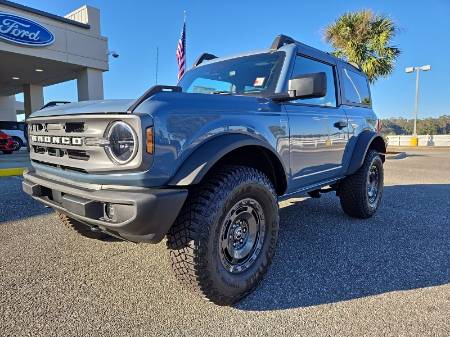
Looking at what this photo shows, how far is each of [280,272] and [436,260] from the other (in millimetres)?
1474

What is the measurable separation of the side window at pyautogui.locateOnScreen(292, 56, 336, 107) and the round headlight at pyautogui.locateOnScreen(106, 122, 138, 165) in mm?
1726

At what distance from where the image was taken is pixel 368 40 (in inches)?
582

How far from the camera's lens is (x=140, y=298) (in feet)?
7.94

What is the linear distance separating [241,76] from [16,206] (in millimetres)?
3750

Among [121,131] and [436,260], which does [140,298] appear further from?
[436,260]

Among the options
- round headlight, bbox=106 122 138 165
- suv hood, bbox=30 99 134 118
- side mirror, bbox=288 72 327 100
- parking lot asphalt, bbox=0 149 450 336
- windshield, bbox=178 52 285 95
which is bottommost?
parking lot asphalt, bbox=0 149 450 336

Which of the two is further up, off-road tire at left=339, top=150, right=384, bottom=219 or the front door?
the front door

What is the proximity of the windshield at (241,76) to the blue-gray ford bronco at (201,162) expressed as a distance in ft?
0.04

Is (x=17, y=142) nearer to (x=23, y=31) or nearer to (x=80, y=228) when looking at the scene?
(x=23, y=31)

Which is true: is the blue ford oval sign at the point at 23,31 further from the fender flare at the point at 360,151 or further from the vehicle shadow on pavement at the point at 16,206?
the fender flare at the point at 360,151

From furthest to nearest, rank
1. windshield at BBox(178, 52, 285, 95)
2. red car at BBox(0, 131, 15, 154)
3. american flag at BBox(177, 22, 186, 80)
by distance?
red car at BBox(0, 131, 15, 154)
american flag at BBox(177, 22, 186, 80)
windshield at BBox(178, 52, 285, 95)

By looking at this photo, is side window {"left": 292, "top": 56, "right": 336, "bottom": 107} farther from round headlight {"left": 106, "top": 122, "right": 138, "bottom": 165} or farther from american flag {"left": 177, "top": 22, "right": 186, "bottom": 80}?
american flag {"left": 177, "top": 22, "right": 186, "bottom": 80}

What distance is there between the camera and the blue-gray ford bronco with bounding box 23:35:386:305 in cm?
199

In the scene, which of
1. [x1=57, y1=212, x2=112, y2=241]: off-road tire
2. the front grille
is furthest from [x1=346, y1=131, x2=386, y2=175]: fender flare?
the front grille
